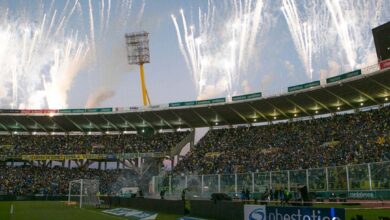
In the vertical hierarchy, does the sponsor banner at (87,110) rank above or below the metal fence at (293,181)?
above

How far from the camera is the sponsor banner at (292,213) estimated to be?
11.8 meters

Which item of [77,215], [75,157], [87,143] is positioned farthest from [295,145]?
[87,143]

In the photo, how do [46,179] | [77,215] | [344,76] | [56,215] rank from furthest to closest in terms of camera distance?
1. [46,179]
2. [344,76]
3. [77,215]
4. [56,215]

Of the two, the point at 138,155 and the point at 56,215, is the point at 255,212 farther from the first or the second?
the point at 138,155

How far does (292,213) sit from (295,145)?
4101 cm

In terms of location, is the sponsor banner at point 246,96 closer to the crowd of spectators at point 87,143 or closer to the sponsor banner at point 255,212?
the crowd of spectators at point 87,143

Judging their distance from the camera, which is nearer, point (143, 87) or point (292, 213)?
point (292, 213)

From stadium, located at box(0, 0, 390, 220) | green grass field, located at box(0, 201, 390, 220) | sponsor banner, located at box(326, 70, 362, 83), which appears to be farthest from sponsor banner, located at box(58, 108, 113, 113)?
sponsor banner, located at box(326, 70, 362, 83)

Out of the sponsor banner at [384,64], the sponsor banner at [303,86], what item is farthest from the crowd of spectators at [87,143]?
the sponsor banner at [384,64]

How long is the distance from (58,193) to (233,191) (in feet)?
113

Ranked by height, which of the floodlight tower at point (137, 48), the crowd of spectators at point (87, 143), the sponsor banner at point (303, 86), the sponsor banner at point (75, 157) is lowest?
the sponsor banner at point (75, 157)

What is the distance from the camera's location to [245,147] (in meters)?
59.8

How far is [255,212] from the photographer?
49.0 feet

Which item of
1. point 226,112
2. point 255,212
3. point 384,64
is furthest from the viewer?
point 226,112
